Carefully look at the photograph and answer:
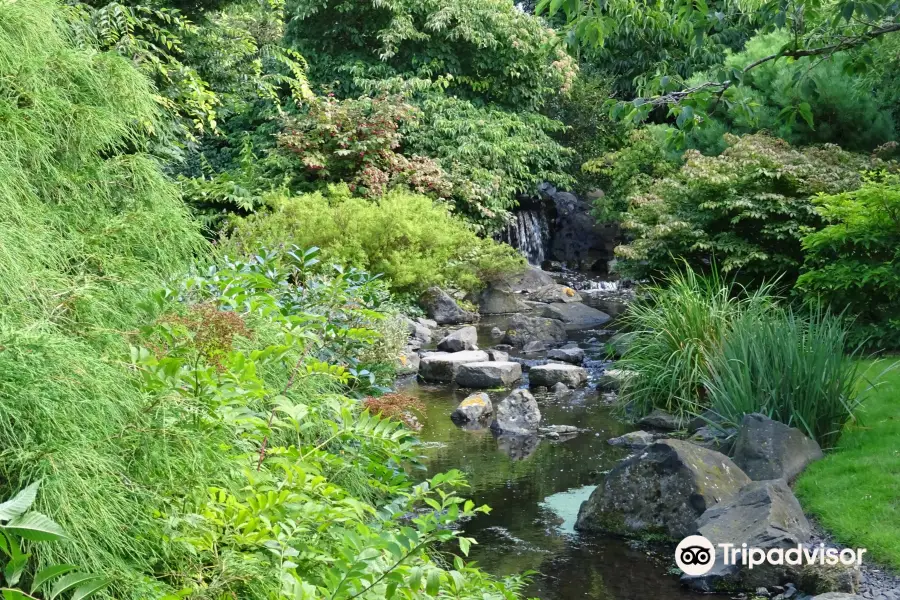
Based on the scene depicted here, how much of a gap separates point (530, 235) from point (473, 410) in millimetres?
11383

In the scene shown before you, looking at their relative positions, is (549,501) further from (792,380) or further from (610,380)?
(610,380)

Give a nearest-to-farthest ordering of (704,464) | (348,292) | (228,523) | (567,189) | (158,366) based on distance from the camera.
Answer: (228,523) → (158,366) → (348,292) → (704,464) → (567,189)

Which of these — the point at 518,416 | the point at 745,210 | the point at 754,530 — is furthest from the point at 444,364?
the point at 754,530

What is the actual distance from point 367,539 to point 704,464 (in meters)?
3.86

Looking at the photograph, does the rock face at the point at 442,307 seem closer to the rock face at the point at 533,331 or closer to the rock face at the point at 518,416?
the rock face at the point at 533,331

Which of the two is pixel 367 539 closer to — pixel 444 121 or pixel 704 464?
pixel 704 464

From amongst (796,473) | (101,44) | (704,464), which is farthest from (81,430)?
(101,44)

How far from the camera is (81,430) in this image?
7.54ft

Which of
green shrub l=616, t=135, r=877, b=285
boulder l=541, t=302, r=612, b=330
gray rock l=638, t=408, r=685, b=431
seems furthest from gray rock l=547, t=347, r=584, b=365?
gray rock l=638, t=408, r=685, b=431

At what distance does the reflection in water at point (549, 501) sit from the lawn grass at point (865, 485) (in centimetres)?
101

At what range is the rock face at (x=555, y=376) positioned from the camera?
9.30 metres

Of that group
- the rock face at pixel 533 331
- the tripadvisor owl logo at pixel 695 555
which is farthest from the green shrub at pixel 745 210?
the tripadvisor owl logo at pixel 695 555

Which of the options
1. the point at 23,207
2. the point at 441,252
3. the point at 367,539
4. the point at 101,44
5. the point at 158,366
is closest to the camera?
the point at 367,539

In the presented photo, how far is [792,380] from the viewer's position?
20.4 feet
